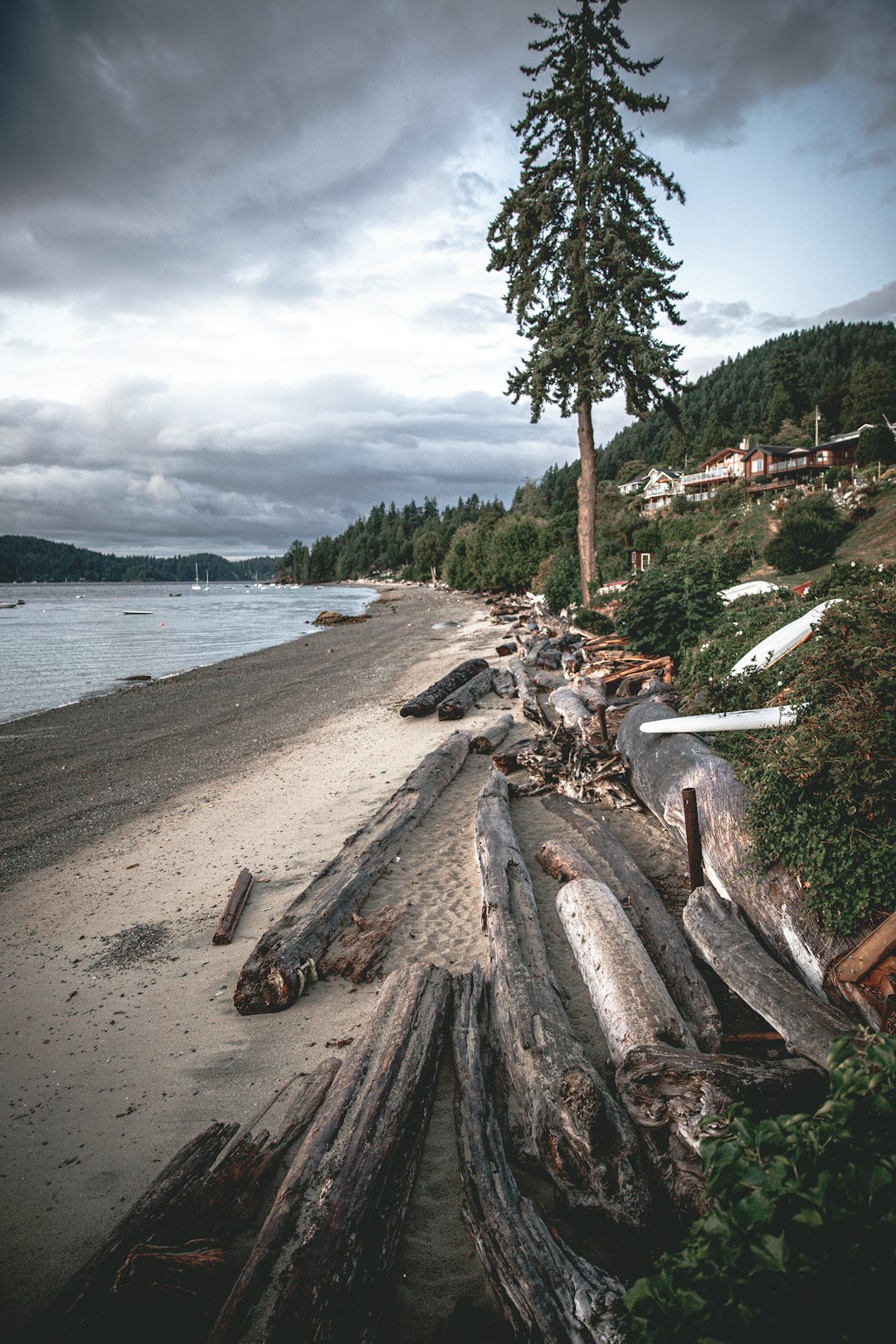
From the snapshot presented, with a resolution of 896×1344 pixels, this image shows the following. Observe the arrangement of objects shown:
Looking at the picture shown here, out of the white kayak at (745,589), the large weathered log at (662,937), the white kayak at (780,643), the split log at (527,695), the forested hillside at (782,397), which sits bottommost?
the large weathered log at (662,937)

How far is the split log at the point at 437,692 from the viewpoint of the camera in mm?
12706

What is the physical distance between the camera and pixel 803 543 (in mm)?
20812

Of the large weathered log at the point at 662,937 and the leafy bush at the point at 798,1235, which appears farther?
the large weathered log at the point at 662,937

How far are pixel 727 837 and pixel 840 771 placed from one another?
1428mm

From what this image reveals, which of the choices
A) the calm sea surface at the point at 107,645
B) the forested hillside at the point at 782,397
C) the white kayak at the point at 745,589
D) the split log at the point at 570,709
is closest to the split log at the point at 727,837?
the split log at the point at 570,709

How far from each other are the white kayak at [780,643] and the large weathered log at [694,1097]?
4.84 m

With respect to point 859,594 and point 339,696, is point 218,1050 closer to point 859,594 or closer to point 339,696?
point 859,594

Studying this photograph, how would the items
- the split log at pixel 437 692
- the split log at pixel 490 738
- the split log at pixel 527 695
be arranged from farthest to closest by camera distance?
the split log at pixel 437 692
the split log at pixel 527 695
the split log at pixel 490 738

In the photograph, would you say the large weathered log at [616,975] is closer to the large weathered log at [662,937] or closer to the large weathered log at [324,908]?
the large weathered log at [662,937]

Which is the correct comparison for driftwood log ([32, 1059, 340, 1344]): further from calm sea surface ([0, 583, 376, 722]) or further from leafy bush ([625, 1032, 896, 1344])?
calm sea surface ([0, 583, 376, 722])

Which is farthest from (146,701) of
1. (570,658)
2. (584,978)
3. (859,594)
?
(859,594)

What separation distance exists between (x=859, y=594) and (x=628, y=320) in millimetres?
16757

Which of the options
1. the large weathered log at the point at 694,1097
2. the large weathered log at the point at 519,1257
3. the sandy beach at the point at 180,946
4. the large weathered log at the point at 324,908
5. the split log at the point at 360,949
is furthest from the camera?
the split log at the point at 360,949

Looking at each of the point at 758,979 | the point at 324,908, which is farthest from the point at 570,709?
the point at 758,979
